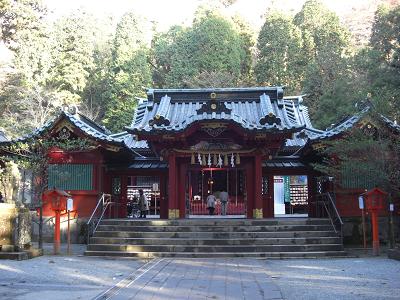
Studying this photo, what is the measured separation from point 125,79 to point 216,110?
1009 inches

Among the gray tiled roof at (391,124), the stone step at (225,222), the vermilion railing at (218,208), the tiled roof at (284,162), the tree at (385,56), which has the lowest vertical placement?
the stone step at (225,222)

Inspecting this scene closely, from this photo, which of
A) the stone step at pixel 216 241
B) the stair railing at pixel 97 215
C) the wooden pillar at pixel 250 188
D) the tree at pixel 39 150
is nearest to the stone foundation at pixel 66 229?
the stair railing at pixel 97 215

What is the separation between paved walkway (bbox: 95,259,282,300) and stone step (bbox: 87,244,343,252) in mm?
1594

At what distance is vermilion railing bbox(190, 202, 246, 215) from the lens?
21.9m

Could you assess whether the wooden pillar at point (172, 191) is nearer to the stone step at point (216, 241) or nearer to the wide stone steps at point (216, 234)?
the wide stone steps at point (216, 234)

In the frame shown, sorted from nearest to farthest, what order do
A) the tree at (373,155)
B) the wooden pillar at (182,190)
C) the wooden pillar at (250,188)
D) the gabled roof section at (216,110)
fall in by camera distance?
the tree at (373,155)
the gabled roof section at (216,110)
the wooden pillar at (250,188)
the wooden pillar at (182,190)

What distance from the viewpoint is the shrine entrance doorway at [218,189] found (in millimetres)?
21938

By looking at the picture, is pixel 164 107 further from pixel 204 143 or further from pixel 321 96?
pixel 321 96

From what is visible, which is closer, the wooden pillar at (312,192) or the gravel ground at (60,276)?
the gravel ground at (60,276)

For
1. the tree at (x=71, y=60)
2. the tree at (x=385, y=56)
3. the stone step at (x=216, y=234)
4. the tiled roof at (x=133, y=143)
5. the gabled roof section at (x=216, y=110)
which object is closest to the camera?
the stone step at (x=216, y=234)

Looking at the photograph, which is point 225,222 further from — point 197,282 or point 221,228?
point 197,282

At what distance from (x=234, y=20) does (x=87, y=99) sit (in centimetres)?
1758

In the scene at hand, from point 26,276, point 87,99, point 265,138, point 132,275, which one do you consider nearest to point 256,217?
point 265,138

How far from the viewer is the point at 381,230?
1719 cm
